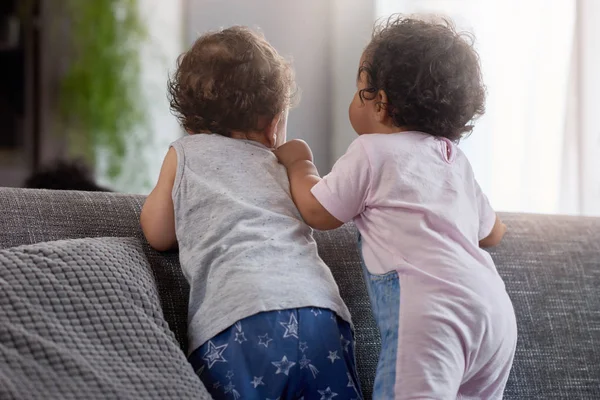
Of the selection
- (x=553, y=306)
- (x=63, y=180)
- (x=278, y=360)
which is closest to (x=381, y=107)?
(x=278, y=360)

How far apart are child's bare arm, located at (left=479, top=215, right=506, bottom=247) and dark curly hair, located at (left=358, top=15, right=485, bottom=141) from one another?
24 cm

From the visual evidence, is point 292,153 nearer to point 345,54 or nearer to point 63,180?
point 63,180

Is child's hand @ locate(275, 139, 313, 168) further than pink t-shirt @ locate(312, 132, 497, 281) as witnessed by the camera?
Yes

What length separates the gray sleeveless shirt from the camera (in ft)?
3.61

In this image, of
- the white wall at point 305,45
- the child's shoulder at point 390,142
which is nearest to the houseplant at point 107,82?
the white wall at point 305,45

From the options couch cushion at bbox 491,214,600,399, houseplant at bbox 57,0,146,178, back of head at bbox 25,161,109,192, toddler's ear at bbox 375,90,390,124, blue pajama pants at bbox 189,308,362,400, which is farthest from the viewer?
houseplant at bbox 57,0,146,178

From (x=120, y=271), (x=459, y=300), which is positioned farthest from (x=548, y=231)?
(x=120, y=271)

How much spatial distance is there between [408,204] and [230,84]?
1.08ft

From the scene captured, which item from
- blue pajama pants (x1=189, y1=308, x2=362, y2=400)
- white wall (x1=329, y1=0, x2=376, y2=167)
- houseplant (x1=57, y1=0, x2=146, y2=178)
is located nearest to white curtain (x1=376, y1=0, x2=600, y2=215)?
white wall (x1=329, y1=0, x2=376, y2=167)

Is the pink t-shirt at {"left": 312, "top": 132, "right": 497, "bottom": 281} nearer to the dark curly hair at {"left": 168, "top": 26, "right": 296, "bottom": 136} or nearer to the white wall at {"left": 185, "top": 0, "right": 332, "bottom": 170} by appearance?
the dark curly hair at {"left": 168, "top": 26, "right": 296, "bottom": 136}

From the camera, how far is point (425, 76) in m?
1.15

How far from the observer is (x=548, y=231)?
4.96 ft

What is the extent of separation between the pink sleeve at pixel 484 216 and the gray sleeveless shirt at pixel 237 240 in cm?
27

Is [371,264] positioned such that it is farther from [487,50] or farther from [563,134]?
[487,50]
